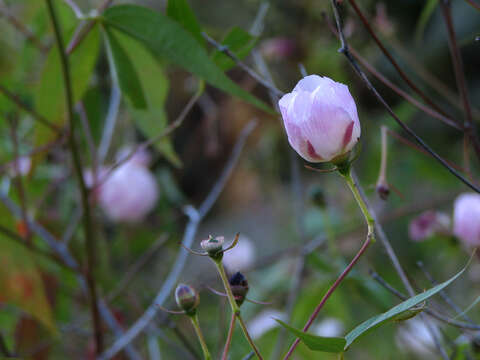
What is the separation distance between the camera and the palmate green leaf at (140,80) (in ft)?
1.13

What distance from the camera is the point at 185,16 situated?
11.9 inches

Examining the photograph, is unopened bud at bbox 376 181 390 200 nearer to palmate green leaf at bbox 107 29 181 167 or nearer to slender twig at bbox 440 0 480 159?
slender twig at bbox 440 0 480 159

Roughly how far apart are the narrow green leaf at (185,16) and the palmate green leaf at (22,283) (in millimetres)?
206

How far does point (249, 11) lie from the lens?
93 centimetres

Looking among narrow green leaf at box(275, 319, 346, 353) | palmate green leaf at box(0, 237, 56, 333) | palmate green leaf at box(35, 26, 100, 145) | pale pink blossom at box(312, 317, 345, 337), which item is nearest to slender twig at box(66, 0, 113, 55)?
palmate green leaf at box(35, 26, 100, 145)

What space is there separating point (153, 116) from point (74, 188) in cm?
38

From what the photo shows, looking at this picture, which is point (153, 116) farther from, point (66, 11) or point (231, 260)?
point (231, 260)

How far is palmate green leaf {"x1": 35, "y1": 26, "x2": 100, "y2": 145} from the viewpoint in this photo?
36 cm

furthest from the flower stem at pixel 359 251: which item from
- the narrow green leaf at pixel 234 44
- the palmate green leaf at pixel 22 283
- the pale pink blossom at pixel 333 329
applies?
the pale pink blossom at pixel 333 329

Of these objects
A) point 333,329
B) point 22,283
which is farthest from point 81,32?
point 333,329

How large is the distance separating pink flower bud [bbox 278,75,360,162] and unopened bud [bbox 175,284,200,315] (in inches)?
2.7

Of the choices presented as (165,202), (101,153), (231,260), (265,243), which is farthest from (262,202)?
(101,153)

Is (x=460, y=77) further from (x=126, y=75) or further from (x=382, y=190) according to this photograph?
(x=126, y=75)

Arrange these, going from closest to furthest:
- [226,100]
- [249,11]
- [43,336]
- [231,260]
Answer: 1. [43,336]
2. [231,260]
3. [249,11]
4. [226,100]
